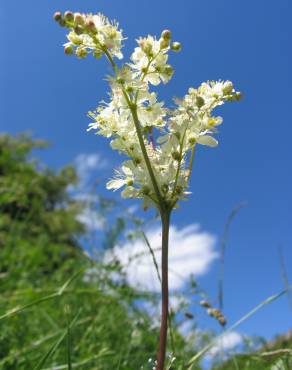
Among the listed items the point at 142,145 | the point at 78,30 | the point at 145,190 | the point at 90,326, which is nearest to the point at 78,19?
the point at 78,30

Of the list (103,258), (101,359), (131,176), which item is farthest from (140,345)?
(131,176)

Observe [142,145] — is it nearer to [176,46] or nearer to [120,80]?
[120,80]

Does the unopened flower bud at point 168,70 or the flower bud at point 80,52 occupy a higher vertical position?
the flower bud at point 80,52

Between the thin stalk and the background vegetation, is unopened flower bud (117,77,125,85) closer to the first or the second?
the thin stalk

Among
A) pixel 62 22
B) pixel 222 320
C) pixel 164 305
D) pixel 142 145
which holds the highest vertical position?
pixel 62 22

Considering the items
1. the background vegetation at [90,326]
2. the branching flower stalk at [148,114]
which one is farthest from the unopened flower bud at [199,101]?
the background vegetation at [90,326]

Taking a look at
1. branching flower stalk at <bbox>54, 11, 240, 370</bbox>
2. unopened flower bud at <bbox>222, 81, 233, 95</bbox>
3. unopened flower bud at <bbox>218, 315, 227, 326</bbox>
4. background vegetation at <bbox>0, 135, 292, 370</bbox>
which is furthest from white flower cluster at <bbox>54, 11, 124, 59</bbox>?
unopened flower bud at <bbox>218, 315, 227, 326</bbox>

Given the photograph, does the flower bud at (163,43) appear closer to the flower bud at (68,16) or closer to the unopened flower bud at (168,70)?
the unopened flower bud at (168,70)

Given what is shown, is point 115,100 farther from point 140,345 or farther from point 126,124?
point 140,345

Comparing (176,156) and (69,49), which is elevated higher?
(69,49)

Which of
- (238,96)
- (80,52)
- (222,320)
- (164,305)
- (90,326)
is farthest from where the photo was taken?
Answer: (90,326)
